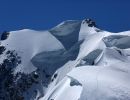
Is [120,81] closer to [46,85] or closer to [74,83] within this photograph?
[74,83]

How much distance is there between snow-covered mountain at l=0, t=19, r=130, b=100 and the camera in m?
88.1

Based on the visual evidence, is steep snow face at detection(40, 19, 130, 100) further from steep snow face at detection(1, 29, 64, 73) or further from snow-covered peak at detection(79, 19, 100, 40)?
steep snow face at detection(1, 29, 64, 73)

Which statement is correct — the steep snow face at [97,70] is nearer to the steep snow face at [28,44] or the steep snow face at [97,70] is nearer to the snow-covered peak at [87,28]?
the snow-covered peak at [87,28]

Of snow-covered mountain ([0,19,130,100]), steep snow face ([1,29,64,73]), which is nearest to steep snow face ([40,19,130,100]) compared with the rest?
snow-covered mountain ([0,19,130,100])

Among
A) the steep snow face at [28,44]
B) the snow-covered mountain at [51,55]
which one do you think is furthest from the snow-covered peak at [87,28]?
the steep snow face at [28,44]

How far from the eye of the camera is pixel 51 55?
10675 centimetres

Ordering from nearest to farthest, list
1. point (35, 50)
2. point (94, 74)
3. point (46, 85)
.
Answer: point (94, 74), point (46, 85), point (35, 50)

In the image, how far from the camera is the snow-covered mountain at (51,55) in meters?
88.1

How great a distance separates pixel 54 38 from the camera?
11338 cm

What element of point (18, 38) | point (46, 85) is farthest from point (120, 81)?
point (18, 38)

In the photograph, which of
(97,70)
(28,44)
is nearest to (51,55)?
(28,44)

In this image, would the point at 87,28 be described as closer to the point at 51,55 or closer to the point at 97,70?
the point at 51,55

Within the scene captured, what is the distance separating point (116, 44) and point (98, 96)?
123 ft

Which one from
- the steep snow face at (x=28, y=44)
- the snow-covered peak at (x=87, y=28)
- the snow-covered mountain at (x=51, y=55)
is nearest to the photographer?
the snow-covered mountain at (x=51, y=55)
